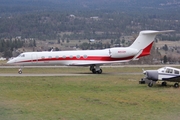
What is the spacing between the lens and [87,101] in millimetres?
25484

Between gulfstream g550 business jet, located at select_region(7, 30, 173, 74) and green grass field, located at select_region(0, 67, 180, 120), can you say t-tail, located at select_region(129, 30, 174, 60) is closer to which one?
gulfstream g550 business jet, located at select_region(7, 30, 173, 74)

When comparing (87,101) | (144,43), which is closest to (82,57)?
(144,43)

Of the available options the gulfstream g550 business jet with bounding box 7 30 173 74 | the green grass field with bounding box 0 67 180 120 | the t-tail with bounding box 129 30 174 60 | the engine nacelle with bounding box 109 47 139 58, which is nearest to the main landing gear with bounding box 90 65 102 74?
the gulfstream g550 business jet with bounding box 7 30 173 74

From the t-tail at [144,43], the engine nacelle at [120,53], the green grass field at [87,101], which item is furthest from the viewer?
the t-tail at [144,43]

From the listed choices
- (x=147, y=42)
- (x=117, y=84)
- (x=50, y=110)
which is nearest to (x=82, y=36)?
(x=147, y=42)

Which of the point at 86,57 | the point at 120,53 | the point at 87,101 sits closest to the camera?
the point at 87,101

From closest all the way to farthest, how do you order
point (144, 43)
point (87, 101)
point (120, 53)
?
1. point (87, 101)
2. point (120, 53)
3. point (144, 43)

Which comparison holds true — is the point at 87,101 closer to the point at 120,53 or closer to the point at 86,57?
the point at 120,53

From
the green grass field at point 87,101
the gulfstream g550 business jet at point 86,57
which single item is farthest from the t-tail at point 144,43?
the green grass field at point 87,101

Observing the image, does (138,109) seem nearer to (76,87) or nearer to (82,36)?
(76,87)

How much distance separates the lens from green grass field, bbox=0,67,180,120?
21312 millimetres

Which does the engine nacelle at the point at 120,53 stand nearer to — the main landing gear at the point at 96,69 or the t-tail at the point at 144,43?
the t-tail at the point at 144,43

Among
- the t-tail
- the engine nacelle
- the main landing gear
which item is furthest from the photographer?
the t-tail

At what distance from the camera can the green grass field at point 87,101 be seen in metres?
21.3
